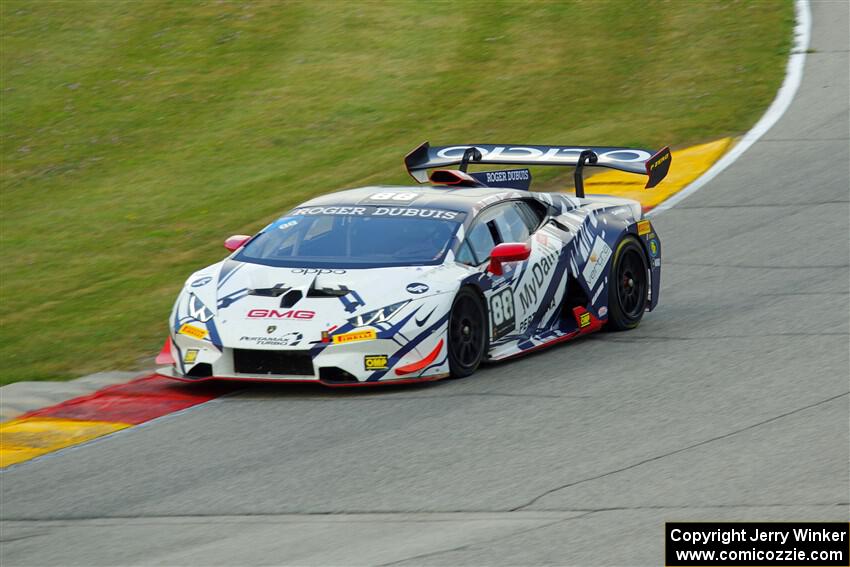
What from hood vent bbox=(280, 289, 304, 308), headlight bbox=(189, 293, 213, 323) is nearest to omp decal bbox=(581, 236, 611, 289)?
hood vent bbox=(280, 289, 304, 308)

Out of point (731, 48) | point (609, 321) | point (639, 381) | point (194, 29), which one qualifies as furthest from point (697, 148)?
point (194, 29)

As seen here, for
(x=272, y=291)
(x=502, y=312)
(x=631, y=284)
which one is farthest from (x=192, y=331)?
(x=631, y=284)

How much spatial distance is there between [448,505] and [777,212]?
9.13 m

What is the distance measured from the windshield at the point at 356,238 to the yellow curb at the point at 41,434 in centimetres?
183

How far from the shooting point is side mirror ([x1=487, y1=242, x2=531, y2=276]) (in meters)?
10.2

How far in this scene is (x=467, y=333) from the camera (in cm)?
1008

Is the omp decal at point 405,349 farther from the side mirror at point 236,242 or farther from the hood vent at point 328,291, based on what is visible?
the side mirror at point 236,242

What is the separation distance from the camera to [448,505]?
718 cm

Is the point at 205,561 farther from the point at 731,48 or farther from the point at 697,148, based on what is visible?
the point at 731,48

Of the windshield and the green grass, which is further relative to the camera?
the green grass

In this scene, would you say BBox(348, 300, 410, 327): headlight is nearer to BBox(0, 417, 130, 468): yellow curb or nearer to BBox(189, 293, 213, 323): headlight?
BBox(189, 293, 213, 323): headlight

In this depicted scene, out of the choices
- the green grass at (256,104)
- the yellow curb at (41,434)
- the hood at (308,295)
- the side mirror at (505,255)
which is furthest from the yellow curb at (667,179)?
the yellow curb at (41,434)

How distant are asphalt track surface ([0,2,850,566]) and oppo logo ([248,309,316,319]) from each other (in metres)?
0.55

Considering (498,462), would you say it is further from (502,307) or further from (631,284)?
(631,284)
